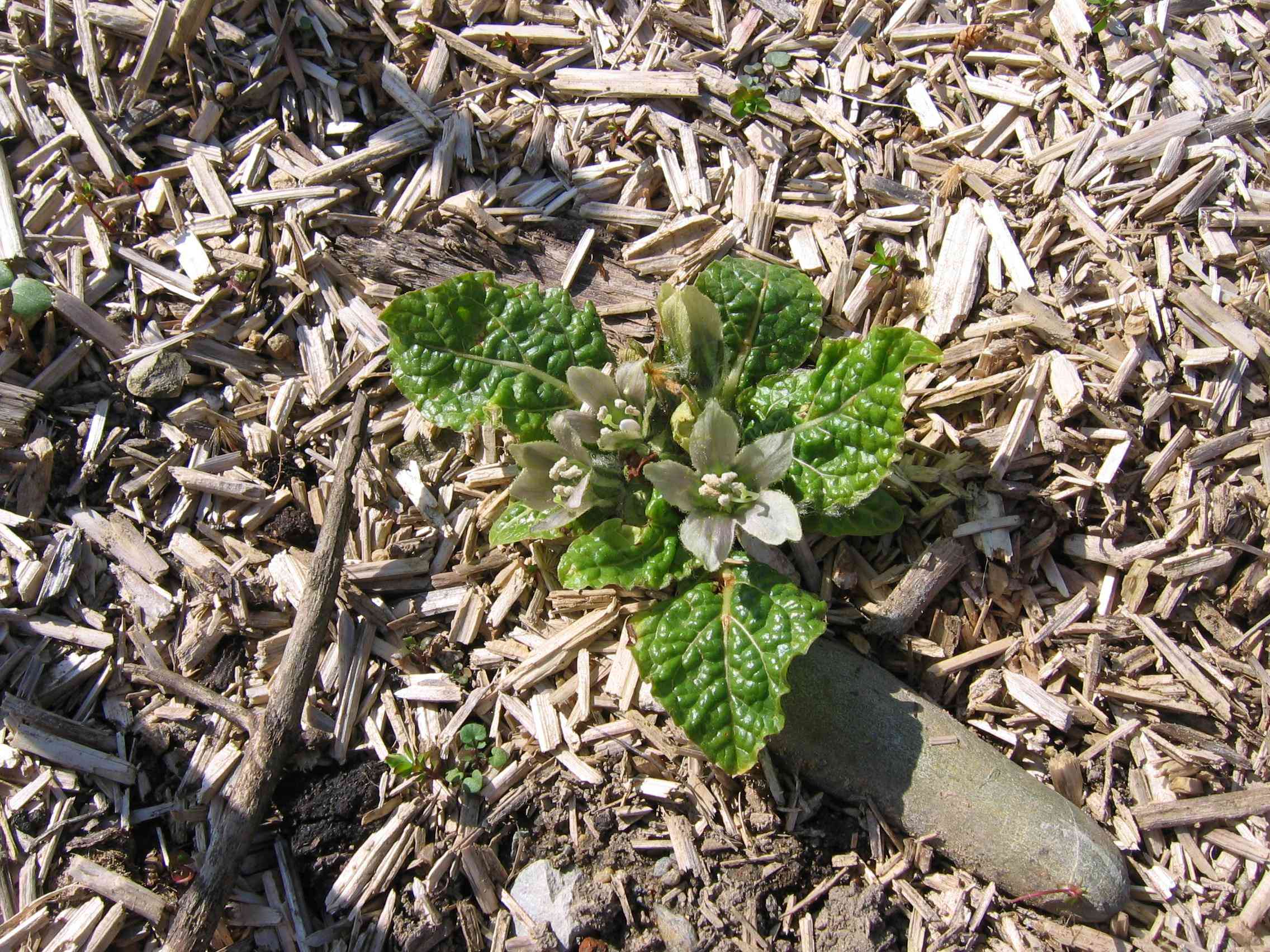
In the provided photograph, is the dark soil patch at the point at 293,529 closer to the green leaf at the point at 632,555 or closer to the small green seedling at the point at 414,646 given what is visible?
the small green seedling at the point at 414,646

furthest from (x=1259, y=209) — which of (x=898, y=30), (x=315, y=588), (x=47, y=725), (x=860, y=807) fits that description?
(x=47, y=725)

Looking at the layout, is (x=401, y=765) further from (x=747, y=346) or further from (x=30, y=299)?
(x=30, y=299)

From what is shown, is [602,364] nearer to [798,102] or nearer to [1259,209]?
[798,102]

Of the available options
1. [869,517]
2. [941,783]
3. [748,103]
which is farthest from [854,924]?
[748,103]

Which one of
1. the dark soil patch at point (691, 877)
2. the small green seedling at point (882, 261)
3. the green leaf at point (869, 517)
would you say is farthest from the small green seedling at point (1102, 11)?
the dark soil patch at point (691, 877)

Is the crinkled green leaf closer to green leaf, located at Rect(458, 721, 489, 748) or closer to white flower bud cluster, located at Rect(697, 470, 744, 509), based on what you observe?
white flower bud cluster, located at Rect(697, 470, 744, 509)
